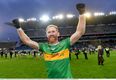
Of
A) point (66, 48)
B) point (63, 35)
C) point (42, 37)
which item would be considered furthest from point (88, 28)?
point (66, 48)

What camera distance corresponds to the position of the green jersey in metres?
5.73

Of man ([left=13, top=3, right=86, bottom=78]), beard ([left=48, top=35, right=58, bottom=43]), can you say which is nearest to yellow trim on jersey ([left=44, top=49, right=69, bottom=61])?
man ([left=13, top=3, right=86, bottom=78])

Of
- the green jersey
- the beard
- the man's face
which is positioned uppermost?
the man's face

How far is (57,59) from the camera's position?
19.2 feet

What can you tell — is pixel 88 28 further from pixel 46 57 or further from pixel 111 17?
pixel 46 57

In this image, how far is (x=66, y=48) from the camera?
6016 mm

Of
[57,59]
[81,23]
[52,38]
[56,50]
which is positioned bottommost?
[57,59]

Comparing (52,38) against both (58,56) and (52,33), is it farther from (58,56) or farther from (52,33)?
(58,56)

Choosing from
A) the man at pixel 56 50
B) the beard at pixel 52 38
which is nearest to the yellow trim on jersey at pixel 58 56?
the man at pixel 56 50

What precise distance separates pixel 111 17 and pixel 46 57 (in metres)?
108

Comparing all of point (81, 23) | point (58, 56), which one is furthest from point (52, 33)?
point (81, 23)

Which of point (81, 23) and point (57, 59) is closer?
point (57, 59)

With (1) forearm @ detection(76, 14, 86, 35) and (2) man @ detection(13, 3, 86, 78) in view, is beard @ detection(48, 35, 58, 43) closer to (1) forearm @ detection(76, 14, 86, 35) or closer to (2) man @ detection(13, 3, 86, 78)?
(2) man @ detection(13, 3, 86, 78)

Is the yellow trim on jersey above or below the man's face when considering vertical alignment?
below
